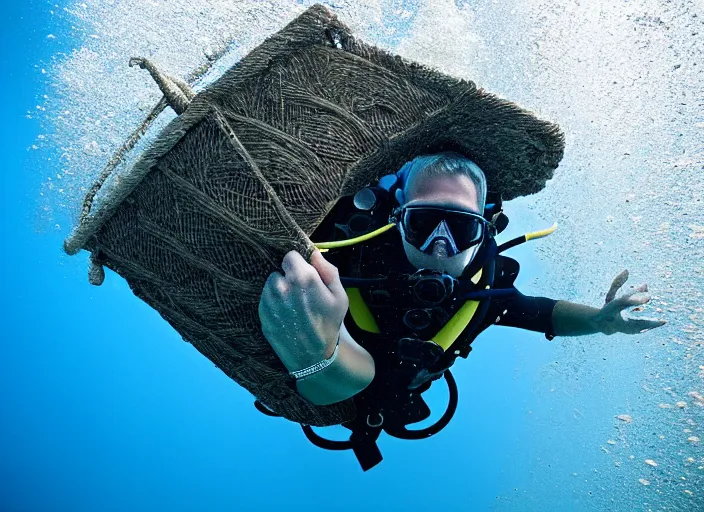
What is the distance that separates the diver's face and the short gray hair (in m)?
0.03

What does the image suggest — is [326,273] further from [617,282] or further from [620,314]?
[620,314]

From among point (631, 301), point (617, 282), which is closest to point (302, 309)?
point (617, 282)

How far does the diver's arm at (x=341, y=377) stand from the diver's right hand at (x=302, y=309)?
114 mm

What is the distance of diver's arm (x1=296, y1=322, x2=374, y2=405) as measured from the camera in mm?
2178

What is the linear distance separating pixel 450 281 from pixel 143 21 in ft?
20.9

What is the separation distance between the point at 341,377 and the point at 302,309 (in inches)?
20.0

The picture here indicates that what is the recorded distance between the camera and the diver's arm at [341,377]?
218 centimetres

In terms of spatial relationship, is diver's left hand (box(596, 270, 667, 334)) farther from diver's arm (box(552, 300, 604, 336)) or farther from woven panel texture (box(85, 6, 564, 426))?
woven panel texture (box(85, 6, 564, 426))

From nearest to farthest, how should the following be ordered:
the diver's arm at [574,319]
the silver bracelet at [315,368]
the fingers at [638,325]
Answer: the silver bracelet at [315,368] → the fingers at [638,325] → the diver's arm at [574,319]

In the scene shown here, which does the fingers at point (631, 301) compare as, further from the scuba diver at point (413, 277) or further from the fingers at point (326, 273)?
the fingers at point (326, 273)

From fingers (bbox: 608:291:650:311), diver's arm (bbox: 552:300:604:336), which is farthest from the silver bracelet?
diver's arm (bbox: 552:300:604:336)

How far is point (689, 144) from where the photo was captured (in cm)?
816

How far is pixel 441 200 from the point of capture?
119 inches

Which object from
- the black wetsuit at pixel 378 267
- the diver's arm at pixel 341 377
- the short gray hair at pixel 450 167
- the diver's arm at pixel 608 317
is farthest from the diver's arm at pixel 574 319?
the diver's arm at pixel 341 377
